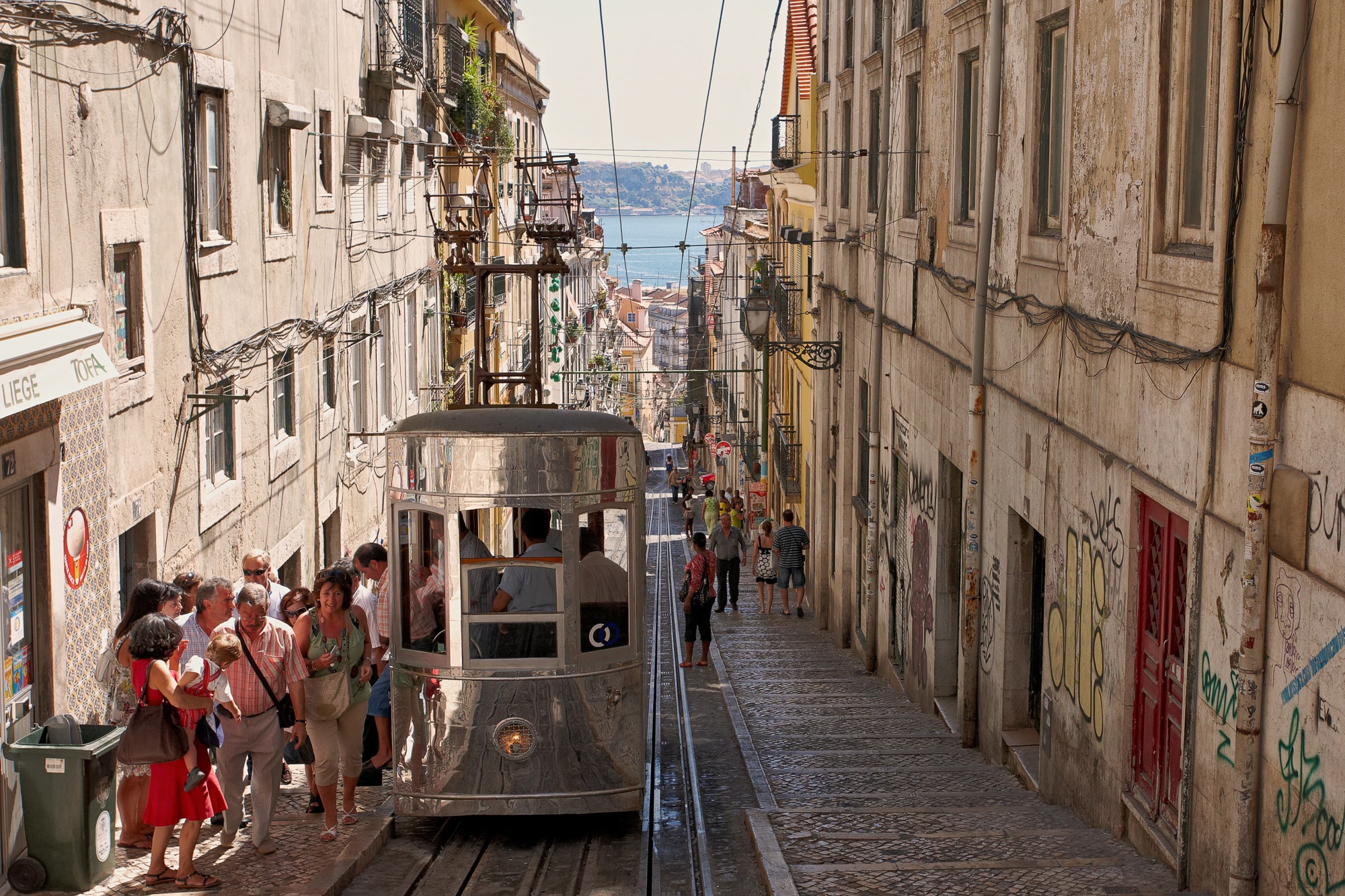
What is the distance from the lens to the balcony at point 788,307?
2777 centimetres

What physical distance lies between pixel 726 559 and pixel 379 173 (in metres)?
7.44

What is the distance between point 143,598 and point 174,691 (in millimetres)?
842

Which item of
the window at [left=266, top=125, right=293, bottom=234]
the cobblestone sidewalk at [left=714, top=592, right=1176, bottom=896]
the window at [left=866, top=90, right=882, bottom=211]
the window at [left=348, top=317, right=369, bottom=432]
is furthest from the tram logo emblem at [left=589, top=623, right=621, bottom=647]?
the window at [left=348, top=317, right=369, bottom=432]

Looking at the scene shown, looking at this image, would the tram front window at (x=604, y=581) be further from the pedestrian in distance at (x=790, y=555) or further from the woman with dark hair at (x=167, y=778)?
the pedestrian in distance at (x=790, y=555)

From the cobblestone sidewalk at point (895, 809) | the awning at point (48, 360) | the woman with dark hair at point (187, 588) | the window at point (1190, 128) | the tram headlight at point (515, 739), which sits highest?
the window at point (1190, 128)

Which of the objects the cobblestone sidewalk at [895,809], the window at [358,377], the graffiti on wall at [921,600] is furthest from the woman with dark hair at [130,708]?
the window at [358,377]

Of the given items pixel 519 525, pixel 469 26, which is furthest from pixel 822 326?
pixel 519 525

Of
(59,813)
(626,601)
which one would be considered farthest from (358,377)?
(59,813)

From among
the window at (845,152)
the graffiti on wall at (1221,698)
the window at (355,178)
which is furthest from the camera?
the window at (845,152)

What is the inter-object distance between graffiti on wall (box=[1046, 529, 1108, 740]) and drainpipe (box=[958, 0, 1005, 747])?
2.02m

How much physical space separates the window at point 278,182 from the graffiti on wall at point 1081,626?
29.3 feet

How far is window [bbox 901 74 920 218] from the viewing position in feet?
49.4

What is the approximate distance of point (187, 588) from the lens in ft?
27.9

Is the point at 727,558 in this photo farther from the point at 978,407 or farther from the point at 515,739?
the point at 515,739
